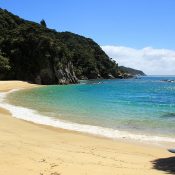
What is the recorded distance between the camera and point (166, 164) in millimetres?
11883

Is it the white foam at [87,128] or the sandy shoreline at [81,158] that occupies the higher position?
the sandy shoreline at [81,158]

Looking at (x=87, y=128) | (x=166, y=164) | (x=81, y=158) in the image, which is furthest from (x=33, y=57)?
(x=166, y=164)

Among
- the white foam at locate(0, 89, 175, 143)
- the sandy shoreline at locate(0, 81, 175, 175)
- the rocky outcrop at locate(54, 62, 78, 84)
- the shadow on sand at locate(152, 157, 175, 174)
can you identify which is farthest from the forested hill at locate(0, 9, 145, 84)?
the shadow on sand at locate(152, 157, 175, 174)

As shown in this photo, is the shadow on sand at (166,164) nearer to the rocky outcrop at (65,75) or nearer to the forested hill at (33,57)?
the forested hill at (33,57)

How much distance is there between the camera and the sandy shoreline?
10.1 m

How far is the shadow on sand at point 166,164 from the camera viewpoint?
429 inches

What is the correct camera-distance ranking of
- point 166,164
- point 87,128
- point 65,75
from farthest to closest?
point 65,75 → point 87,128 → point 166,164

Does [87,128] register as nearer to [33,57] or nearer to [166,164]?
[166,164]

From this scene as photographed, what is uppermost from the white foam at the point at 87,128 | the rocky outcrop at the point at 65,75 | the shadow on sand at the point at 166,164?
the rocky outcrop at the point at 65,75

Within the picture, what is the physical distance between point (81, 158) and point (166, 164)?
294 centimetres

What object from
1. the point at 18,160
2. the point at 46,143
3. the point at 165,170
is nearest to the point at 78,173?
the point at 18,160

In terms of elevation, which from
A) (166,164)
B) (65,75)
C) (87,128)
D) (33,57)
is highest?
(33,57)

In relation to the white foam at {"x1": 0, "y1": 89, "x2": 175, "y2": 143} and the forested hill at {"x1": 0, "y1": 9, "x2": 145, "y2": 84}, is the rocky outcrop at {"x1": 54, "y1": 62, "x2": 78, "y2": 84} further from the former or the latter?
the white foam at {"x1": 0, "y1": 89, "x2": 175, "y2": 143}

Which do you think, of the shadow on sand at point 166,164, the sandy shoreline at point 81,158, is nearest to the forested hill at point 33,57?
the sandy shoreline at point 81,158
